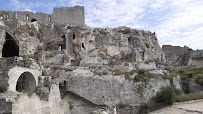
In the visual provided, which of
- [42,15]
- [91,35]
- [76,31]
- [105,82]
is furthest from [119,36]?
[105,82]

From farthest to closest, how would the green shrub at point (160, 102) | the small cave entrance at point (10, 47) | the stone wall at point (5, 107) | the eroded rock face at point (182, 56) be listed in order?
the eroded rock face at point (182, 56)
the small cave entrance at point (10, 47)
the green shrub at point (160, 102)
the stone wall at point (5, 107)

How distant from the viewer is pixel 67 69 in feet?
46.1

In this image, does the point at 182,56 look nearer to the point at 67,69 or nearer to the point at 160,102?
the point at 160,102

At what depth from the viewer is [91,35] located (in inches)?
975

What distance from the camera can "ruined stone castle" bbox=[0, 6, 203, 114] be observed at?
1041 centimetres

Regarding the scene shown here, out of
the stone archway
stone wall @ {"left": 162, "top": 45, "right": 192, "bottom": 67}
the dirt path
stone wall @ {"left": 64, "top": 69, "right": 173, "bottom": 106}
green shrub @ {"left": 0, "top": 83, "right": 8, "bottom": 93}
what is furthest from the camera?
stone wall @ {"left": 162, "top": 45, "right": 192, "bottom": 67}

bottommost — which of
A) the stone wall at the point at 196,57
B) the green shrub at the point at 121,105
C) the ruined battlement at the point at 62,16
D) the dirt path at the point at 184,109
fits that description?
the green shrub at the point at 121,105

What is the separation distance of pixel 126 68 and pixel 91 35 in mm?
8034

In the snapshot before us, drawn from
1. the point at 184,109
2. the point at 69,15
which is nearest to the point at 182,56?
the point at 69,15

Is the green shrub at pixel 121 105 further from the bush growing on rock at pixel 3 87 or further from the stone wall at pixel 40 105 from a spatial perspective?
the bush growing on rock at pixel 3 87

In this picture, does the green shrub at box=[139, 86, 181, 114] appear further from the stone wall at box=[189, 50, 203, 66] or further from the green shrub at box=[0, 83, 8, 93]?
the stone wall at box=[189, 50, 203, 66]

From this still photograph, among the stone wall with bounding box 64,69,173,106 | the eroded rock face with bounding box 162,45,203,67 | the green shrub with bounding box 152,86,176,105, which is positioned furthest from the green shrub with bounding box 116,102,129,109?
the eroded rock face with bounding box 162,45,203,67

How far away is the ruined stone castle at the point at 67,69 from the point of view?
10.4m

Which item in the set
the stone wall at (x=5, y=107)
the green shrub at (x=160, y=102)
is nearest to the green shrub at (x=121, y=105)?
the green shrub at (x=160, y=102)
